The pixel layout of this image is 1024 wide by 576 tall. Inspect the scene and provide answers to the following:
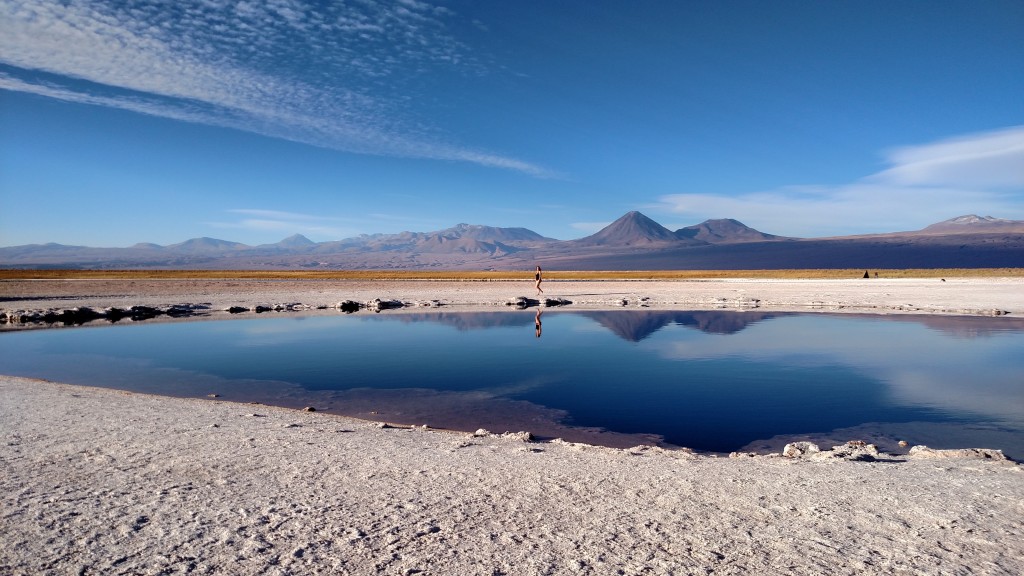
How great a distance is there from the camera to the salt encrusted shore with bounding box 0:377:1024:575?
4.00 metres

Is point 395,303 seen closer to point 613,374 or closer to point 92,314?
point 92,314

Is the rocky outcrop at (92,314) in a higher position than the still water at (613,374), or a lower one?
higher

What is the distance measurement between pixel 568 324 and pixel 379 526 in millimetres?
18836

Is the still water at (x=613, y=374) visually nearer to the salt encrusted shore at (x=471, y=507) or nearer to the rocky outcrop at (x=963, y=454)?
the rocky outcrop at (x=963, y=454)

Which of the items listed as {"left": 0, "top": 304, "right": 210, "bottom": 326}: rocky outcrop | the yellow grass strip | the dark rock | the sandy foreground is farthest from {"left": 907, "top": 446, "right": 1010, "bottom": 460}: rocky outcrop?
the yellow grass strip

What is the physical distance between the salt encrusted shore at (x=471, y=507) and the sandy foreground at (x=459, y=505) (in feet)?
0.07

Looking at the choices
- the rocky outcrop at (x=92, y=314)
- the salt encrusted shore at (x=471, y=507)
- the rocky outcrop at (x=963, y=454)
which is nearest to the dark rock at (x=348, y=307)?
the rocky outcrop at (x=92, y=314)

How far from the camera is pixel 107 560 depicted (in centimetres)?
395

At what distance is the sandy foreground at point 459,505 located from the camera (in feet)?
13.1

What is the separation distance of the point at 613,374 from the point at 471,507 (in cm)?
829

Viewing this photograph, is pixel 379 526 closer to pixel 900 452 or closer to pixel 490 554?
pixel 490 554

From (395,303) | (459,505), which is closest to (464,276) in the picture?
(395,303)

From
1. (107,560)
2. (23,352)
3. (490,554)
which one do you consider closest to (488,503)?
(490,554)

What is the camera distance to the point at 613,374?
12805 mm
